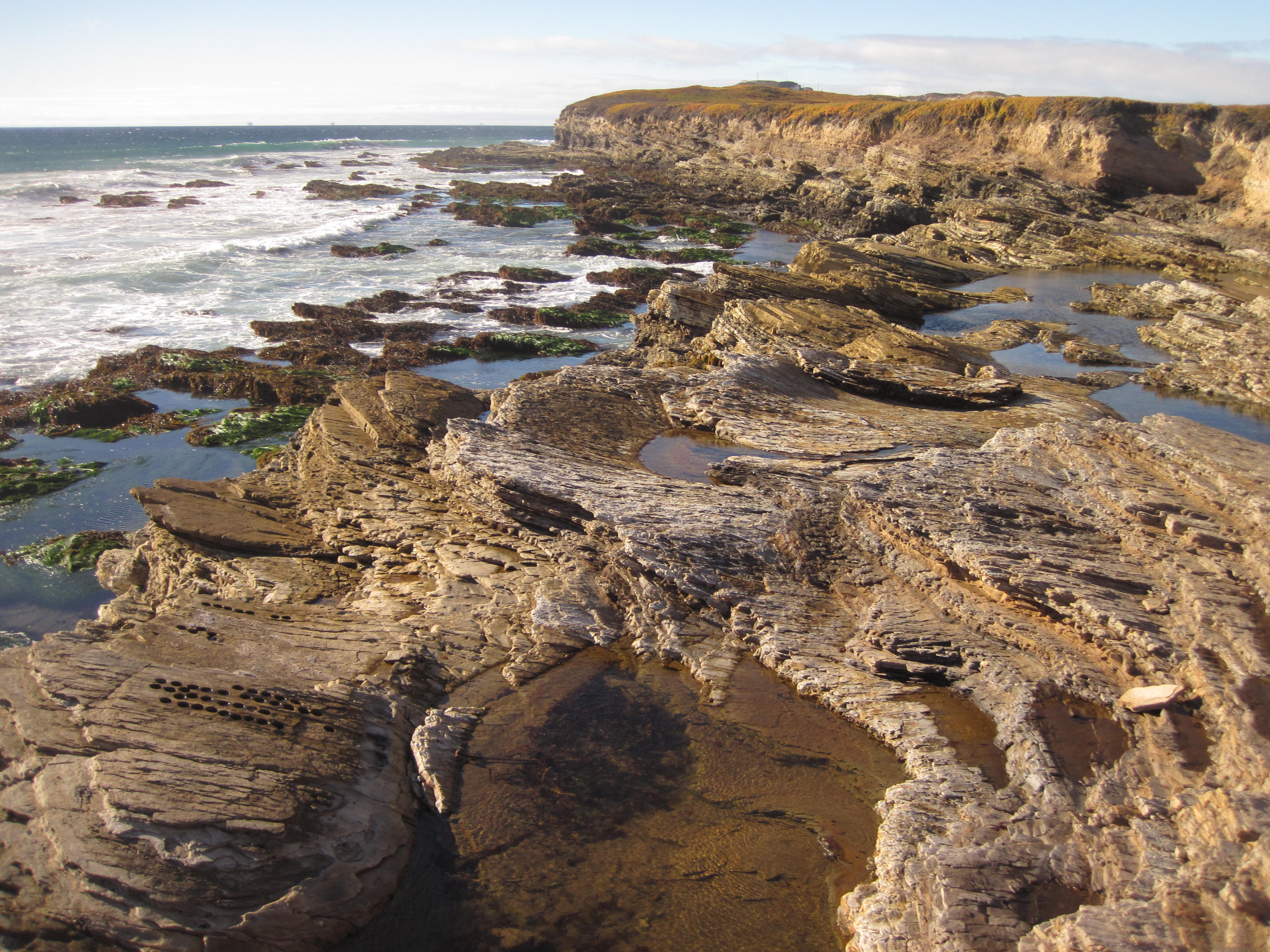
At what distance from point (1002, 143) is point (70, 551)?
53.6m

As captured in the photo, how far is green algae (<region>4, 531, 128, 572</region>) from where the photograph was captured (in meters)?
13.2

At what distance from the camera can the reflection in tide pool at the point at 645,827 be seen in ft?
19.9

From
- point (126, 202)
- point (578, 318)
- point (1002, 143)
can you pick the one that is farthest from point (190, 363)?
point (1002, 143)

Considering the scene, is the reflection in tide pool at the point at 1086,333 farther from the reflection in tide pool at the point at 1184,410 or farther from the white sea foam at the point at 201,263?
the white sea foam at the point at 201,263

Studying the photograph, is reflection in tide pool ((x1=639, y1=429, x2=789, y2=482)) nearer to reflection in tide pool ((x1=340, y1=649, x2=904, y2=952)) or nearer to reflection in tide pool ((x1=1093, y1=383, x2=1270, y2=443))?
reflection in tide pool ((x1=340, y1=649, x2=904, y2=952))

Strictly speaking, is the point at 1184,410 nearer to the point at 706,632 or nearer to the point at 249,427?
the point at 706,632

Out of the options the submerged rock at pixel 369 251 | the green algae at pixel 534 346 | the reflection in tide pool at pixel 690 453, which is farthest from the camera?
the submerged rock at pixel 369 251

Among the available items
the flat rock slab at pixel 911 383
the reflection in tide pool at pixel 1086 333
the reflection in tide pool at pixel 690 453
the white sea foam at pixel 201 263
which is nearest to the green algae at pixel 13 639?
the reflection in tide pool at pixel 690 453

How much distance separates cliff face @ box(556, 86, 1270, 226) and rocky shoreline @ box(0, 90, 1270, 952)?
88.0 ft

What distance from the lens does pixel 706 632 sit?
9578 millimetres

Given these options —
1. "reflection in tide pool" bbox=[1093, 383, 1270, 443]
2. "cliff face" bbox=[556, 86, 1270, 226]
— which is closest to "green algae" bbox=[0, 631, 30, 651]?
"reflection in tide pool" bbox=[1093, 383, 1270, 443]

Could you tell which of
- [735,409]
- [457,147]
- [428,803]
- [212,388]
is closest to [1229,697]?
[428,803]

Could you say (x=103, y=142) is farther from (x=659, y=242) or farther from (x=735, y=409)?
(x=735, y=409)

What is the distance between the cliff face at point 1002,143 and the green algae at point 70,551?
152 ft
